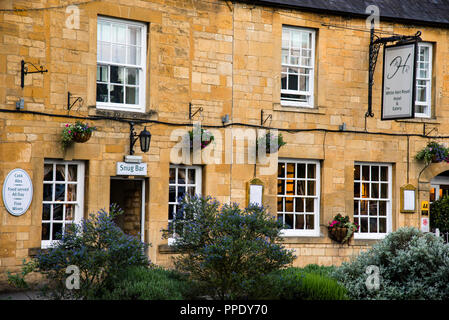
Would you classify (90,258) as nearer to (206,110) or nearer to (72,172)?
(72,172)

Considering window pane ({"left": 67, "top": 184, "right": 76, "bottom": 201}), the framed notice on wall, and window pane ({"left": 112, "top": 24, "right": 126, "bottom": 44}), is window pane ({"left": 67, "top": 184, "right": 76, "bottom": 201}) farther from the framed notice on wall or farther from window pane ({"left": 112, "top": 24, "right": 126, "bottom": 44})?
the framed notice on wall

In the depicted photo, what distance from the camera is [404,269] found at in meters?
11.4

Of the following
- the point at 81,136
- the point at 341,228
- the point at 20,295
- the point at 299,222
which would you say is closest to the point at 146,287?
the point at 20,295

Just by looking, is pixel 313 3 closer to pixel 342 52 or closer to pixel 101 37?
pixel 342 52

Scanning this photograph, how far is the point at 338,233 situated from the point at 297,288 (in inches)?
227

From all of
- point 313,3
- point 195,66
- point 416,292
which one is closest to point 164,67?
point 195,66

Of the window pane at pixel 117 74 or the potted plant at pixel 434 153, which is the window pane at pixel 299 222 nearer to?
the potted plant at pixel 434 153

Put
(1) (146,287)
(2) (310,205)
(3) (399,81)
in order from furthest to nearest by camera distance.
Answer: (2) (310,205) → (3) (399,81) → (1) (146,287)

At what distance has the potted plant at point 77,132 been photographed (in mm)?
13656

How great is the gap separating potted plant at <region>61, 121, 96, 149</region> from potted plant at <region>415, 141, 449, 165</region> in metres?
8.23

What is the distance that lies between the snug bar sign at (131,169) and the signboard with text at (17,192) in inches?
71.6

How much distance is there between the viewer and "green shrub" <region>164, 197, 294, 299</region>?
10.5 meters

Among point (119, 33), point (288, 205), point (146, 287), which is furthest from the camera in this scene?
point (288, 205)

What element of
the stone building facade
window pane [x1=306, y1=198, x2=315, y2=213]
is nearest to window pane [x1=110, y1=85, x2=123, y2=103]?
the stone building facade
